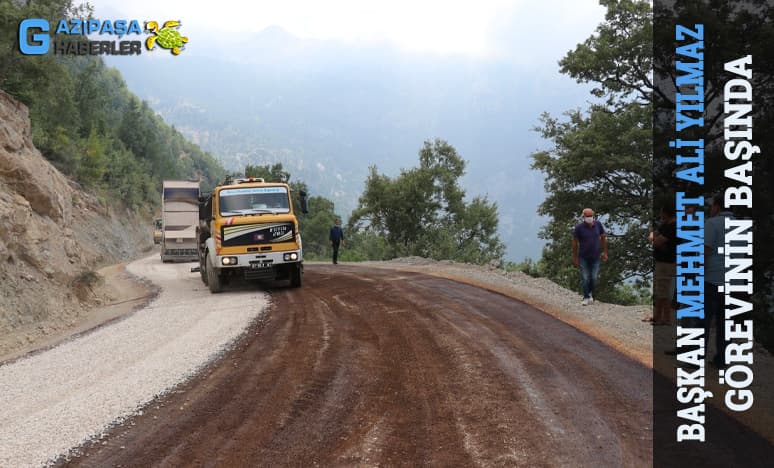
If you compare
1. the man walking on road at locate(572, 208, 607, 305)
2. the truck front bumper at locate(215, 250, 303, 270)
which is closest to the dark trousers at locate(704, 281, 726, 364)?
the man walking on road at locate(572, 208, 607, 305)

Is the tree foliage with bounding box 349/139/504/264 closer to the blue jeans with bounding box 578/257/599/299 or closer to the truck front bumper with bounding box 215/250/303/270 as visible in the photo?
the truck front bumper with bounding box 215/250/303/270

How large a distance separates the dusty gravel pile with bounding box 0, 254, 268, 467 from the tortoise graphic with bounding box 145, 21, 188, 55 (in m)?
29.9

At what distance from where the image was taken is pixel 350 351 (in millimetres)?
7820

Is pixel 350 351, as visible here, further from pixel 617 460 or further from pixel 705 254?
pixel 705 254

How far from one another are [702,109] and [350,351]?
59.2 feet

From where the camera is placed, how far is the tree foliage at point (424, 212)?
41.5m

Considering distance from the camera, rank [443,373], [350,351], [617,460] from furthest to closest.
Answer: [350,351], [443,373], [617,460]

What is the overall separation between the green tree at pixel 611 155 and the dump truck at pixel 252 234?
12.9 m

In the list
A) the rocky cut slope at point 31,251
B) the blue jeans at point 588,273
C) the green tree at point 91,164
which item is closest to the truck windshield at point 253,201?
the rocky cut slope at point 31,251

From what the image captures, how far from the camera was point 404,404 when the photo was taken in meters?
5.62

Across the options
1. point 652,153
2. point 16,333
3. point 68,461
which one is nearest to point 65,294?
point 16,333

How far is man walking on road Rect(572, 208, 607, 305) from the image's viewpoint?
11344mm

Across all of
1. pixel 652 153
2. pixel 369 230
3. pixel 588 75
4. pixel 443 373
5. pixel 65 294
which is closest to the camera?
pixel 443 373

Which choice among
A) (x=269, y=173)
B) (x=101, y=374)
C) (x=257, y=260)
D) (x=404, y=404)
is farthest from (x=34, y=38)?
(x=269, y=173)
